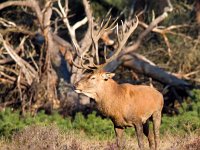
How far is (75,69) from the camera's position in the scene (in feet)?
62.4

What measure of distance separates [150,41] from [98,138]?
10606 millimetres

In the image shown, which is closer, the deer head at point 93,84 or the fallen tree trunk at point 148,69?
the deer head at point 93,84

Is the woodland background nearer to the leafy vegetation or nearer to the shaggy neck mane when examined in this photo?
the leafy vegetation

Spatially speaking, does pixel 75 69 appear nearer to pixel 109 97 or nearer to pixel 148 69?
pixel 148 69

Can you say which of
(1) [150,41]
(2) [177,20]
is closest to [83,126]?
(1) [150,41]

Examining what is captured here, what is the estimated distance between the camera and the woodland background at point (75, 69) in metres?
15.2

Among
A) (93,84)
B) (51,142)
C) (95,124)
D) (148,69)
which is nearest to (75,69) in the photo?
(148,69)

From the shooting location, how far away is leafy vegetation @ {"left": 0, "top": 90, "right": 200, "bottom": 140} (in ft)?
45.1

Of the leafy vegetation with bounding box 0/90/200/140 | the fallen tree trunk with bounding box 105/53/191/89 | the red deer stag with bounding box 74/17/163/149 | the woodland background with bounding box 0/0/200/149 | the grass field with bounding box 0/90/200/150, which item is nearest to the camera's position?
the grass field with bounding box 0/90/200/150

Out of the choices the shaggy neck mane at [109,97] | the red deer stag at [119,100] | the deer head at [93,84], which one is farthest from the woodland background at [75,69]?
the deer head at [93,84]

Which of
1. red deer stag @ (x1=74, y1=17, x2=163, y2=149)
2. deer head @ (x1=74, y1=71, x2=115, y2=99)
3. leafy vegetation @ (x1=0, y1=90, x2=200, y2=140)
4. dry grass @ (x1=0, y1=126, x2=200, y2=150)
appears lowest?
leafy vegetation @ (x1=0, y1=90, x2=200, y2=140)

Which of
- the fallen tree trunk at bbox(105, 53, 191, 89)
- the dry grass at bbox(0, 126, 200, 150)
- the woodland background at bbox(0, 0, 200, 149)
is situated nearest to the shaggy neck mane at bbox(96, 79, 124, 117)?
the dry grass at bbox(0, 126, 200, 150)

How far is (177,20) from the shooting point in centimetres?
2502

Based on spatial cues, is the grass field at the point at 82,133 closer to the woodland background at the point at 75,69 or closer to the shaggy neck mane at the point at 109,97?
the woodland background at the point at 75,69
